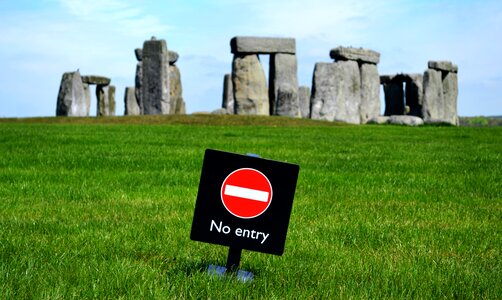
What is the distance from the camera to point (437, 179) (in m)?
10.3

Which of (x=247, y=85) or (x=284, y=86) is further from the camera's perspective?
(x=284, y=86)

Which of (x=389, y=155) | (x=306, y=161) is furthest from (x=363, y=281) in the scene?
(x=389, y=155)

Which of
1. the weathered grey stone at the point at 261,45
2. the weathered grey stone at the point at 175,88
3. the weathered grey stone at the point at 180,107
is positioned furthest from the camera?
the weathered grey stone at the point at 175,88

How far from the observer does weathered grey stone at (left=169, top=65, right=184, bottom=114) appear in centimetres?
3948

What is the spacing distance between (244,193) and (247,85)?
28374mm

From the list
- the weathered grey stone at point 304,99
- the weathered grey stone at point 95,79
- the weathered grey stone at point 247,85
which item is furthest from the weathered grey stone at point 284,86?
the weathered grey stone at point 95,79

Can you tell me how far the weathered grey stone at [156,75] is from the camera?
33.5 metres

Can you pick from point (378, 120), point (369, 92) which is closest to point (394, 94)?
point (369, 92)

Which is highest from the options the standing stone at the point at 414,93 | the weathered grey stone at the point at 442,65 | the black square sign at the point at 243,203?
the weathered grey stone at the point at 442,65

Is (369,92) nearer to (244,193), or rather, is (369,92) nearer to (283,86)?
(283,86)

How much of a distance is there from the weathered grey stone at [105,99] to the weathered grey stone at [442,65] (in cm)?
1828

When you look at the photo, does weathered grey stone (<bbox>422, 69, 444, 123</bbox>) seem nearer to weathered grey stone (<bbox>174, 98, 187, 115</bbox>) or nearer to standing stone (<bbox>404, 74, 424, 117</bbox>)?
standing stone (<bbox>404, 74, 424, 117</bbox>)

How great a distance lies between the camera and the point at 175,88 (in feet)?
132

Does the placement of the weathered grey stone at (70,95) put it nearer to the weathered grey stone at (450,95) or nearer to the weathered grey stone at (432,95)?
the weathered grey stone at (432,95)
